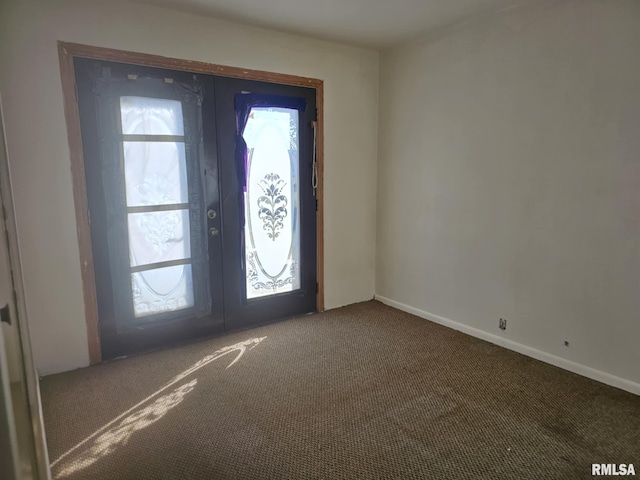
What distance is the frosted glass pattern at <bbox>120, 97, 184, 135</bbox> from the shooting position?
2924 mm

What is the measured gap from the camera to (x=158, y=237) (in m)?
3.14

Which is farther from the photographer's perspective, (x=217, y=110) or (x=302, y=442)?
(x=217, y=110)

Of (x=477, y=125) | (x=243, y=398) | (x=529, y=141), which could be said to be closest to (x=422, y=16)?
(x=477, y=125)

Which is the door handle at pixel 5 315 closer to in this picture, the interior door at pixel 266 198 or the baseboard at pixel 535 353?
the interior door at pixel 266 198

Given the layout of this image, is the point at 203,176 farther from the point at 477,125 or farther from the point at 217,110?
the point at 477,125

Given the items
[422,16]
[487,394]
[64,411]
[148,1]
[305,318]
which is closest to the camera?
[64,411]

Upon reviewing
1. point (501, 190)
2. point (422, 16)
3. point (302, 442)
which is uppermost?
point (422, 16)

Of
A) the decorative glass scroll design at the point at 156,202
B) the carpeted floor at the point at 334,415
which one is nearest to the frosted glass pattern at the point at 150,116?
the decorative glass scroll design at the point at 156,202

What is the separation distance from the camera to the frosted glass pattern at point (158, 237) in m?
3.06

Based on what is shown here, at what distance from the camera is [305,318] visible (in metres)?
3.92

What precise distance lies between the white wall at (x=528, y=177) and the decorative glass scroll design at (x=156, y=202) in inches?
77.7

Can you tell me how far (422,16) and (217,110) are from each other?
65.6 inches

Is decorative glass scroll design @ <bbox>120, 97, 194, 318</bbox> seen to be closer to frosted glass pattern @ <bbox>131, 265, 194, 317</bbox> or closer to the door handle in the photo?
frosted glass pattern @ <bbox>131, 265, 194, 317</bbox>

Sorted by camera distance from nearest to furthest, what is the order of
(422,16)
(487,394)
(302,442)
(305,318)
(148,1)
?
(302,442) < (487,394) < (148,1) < (422,16) < (305,318)
